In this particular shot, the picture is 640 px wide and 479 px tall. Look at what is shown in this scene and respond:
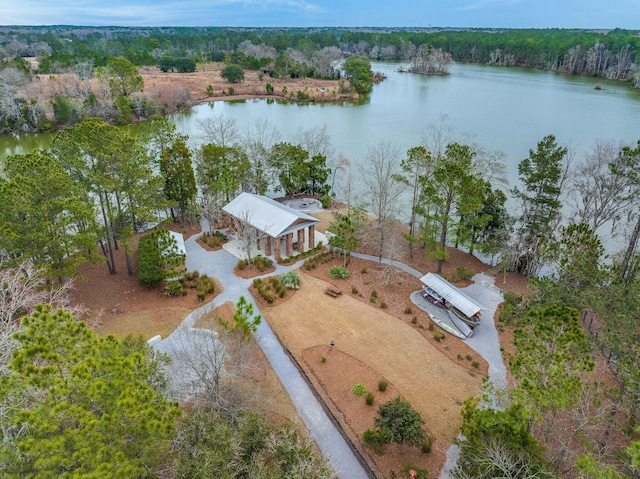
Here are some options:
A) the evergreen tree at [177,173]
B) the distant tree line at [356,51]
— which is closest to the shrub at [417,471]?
the evergreen tree at [177,173]

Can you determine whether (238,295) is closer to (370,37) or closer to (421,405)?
(421,405)

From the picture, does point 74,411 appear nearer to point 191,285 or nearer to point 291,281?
point 191,285

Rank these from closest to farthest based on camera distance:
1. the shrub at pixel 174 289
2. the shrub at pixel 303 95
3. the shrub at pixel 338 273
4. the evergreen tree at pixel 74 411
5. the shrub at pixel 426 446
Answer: the evergreen tree at pixel 74 411 → the shrub at pixel 426 446 → the shrub at pixel 174 289 → the shrub at pixel 338 273 → the shrub at pixel 303 95

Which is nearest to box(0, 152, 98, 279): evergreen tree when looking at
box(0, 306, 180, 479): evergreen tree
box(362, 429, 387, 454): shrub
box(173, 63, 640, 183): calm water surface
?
box(0, 306, 180, 479): evergreen tree

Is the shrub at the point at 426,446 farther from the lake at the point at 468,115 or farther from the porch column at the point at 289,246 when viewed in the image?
the lake at the point at 468,115

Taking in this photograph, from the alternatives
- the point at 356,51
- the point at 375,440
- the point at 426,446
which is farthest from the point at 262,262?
the point at 356,51
